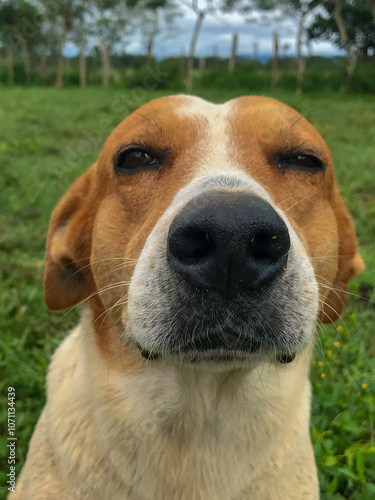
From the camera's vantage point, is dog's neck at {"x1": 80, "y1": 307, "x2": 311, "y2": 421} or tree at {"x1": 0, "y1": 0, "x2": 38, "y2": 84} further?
tree at {"x1": 0, "y1": 0, "x2": 38, "y2": 84}

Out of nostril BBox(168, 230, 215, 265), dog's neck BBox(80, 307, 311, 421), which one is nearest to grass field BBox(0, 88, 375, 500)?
dog's neck BBox(80, 307, 311, 421)

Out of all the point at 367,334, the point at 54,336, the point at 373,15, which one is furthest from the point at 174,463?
the point at 373,15

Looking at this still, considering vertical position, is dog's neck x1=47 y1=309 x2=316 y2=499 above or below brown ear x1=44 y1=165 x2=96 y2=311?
below

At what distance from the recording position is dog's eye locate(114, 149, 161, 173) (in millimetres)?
2123

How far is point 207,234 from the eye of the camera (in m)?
1.26

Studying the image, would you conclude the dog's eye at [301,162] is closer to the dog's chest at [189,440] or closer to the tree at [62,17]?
the dog's chest at [189,440]

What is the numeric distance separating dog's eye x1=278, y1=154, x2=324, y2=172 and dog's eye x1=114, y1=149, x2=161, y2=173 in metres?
0.60

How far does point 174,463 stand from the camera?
6.36ft

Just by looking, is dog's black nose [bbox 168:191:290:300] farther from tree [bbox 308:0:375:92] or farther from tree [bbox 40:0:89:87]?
tree [bbox 40:0:89:87]

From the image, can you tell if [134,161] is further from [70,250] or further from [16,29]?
[16,29]

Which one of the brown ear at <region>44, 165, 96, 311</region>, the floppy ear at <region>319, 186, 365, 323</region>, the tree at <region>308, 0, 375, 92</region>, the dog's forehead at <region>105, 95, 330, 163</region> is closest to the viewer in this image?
the dog's forehead at <region>105, 95, 330, 163</region>

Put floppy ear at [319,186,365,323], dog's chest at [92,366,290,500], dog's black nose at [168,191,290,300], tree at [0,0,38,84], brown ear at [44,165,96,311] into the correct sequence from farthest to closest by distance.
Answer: tree at [0,0,38,84] < floppy ear at [319,186,365,323] < brown ear at [44,165,96,311] < dog's chest at [92,366,290,500] < dog's black nose at [168,191,290,300]

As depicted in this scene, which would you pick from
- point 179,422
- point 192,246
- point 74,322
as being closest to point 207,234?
point 192,246

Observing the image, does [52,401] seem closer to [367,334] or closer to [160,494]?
[160,494]
